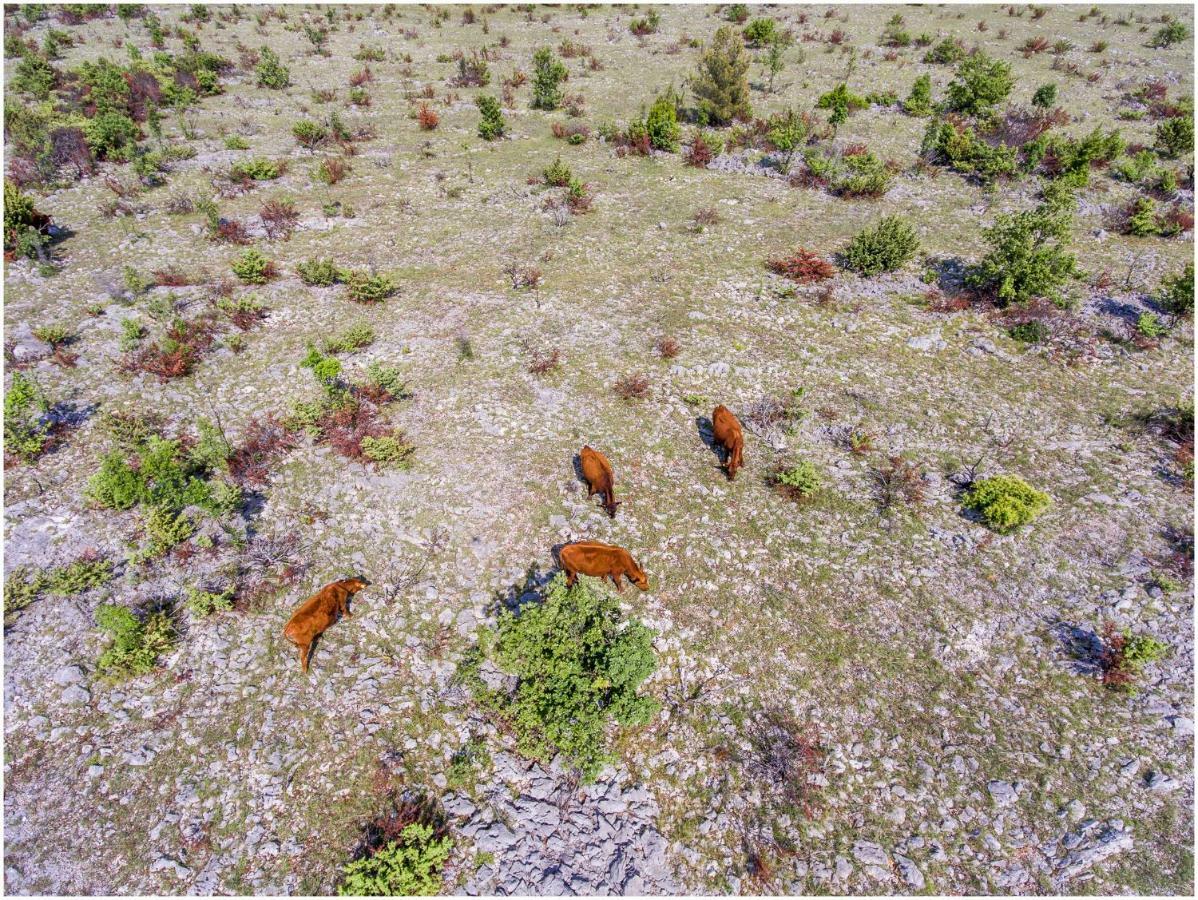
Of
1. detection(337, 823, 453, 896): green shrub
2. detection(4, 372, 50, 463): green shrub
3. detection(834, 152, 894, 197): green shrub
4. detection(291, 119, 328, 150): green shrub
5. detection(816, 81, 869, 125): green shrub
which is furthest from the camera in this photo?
detection(816, 81, 869, 125): green shrub

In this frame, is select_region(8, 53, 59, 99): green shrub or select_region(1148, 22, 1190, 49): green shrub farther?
select_region(1148, 22, 1190, 49): green shrub

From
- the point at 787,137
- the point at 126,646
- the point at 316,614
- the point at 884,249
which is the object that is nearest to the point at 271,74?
the point at 787,137

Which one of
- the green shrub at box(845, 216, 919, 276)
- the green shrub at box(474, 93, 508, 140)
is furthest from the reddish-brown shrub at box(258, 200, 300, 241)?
the green shrub at box(845, 216, 919, 276)

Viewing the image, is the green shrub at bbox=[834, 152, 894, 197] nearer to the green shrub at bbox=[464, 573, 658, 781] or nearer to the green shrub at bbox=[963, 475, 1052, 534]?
the green shrub at bbox=[963, 475, 1052, 534]

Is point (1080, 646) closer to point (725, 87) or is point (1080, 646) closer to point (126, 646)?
point (126, 646)

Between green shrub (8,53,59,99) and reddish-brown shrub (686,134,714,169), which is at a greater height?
green shrub (8,53,59,99)

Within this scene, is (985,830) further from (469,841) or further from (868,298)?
(868,298)
